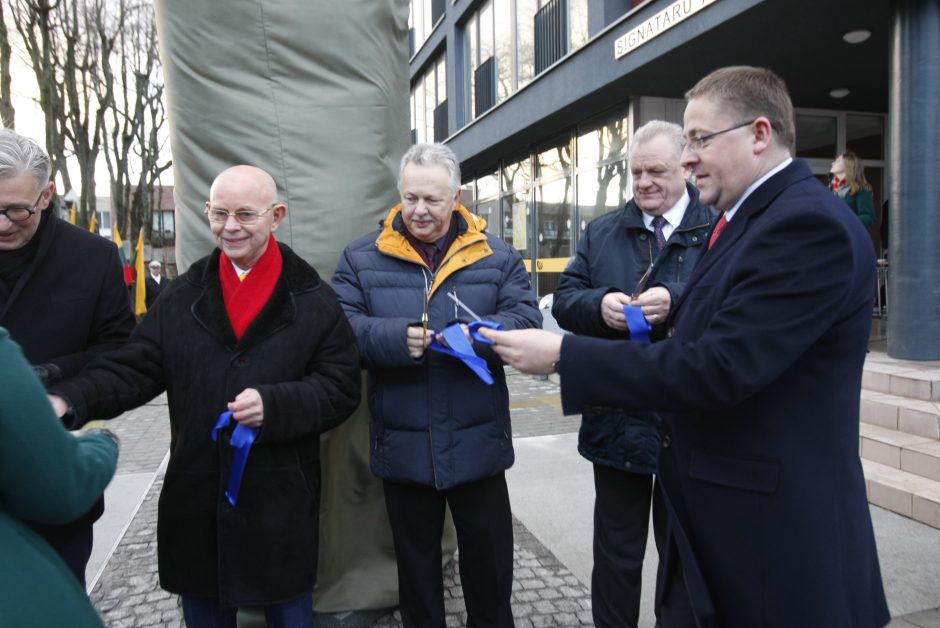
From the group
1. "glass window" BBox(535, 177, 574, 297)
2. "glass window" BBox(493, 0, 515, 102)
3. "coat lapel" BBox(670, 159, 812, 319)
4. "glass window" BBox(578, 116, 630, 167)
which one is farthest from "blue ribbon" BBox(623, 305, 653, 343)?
"glass window" BBox(493, 0, 515, 102)

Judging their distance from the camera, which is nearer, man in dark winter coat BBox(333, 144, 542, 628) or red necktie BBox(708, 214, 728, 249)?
red necktie BBox(708, 214, 728, 249)

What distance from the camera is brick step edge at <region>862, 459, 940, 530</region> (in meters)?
4.03

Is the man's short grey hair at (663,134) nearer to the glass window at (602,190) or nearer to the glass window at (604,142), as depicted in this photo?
the glass window at (602,190)

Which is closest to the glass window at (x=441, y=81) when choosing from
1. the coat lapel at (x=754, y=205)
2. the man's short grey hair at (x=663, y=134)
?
the man's short grey hair at (x=663, y=134)

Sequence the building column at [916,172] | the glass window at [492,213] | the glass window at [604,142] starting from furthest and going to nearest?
the glass window at [492,213] < the glass window at [604,142] < the building column at [916,172]

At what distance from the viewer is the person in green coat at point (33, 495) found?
3.98 feet

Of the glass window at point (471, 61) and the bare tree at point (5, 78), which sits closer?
the bare tree at point (5, 78)

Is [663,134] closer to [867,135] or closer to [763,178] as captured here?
[763,178]

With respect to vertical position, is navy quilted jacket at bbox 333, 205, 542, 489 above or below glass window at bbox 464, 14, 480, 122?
below

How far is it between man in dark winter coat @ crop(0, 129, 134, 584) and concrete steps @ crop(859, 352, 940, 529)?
423 centimetres

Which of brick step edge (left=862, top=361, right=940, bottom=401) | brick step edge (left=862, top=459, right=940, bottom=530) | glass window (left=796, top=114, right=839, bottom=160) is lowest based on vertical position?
brick step edge (left=862, top=459, right=940, bottom=530)

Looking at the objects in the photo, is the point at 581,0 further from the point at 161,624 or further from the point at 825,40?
the point at 161,624

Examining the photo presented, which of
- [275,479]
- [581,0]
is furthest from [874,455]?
[581,0]

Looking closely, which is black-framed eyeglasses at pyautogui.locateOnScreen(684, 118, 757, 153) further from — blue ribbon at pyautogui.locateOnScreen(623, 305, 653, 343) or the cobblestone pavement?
the cobblestone pavement
